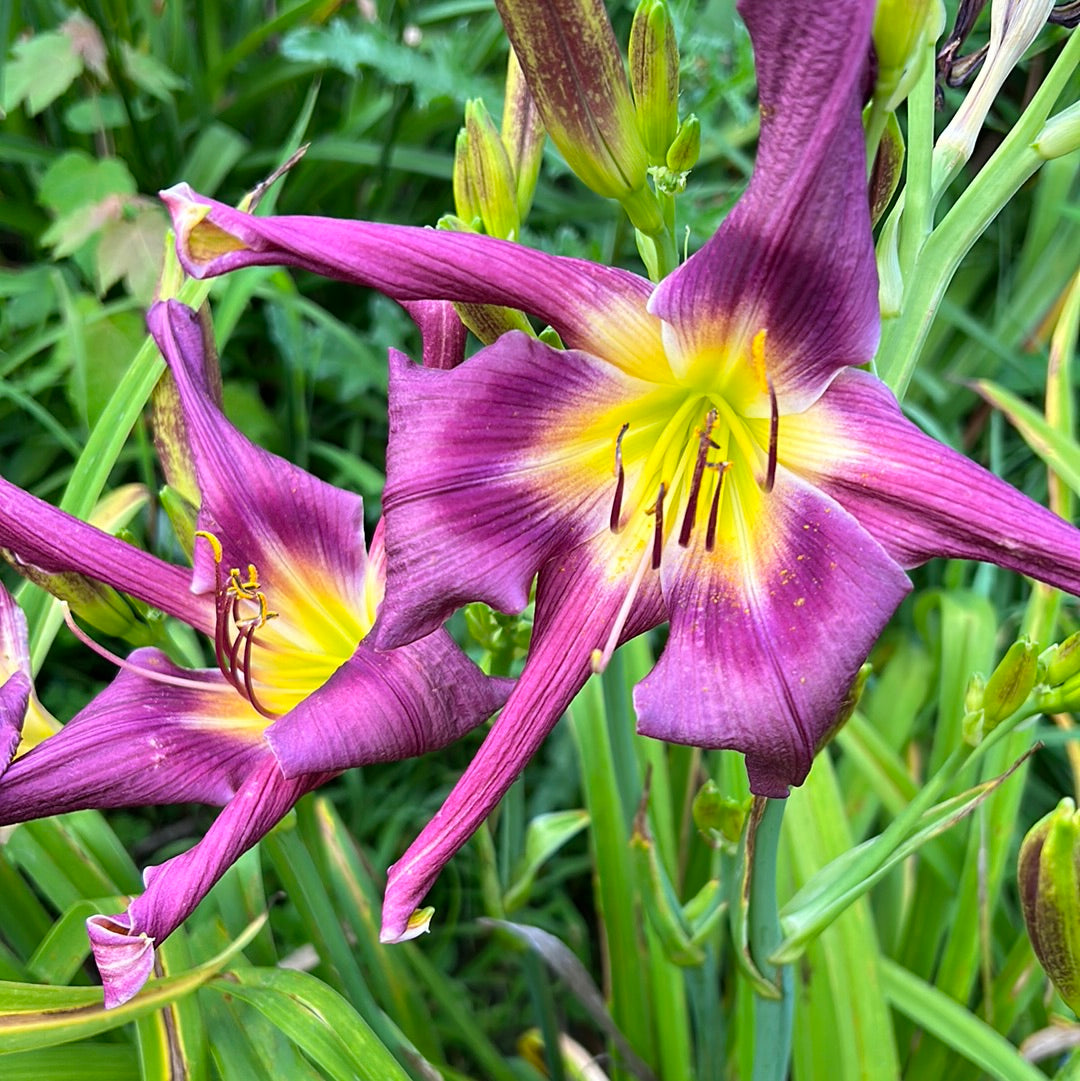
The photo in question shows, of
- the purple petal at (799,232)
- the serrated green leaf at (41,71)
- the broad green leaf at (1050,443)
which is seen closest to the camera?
the purple petal at (799,232)

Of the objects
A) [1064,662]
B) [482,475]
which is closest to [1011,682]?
[1064,662]

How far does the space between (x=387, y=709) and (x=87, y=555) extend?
0.73 feet

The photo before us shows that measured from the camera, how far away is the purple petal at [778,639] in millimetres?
522

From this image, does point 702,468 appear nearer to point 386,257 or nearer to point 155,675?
point 386,257

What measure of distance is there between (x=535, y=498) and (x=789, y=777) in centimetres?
21

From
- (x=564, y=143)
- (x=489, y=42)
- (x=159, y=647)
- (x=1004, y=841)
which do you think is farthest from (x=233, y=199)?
(x=1004, y=841)

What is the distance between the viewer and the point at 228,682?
2.28ft

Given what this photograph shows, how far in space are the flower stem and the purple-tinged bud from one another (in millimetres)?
467

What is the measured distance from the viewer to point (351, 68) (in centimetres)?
127

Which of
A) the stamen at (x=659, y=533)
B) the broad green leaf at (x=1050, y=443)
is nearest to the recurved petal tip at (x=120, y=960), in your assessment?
the stamen at (x=659, y=533)

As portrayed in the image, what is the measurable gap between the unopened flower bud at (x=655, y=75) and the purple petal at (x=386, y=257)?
0.38ft

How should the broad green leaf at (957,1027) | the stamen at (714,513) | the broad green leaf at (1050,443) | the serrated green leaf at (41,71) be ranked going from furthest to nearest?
1. the serrated green leaf at (41,71)
2. the broad green leaf at (1050,443)
3. the broad green leaf at (957,1027)
4. the stamen at (714,513)

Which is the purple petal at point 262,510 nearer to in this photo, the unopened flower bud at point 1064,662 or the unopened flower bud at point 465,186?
the unopened flower bud at point 465,186

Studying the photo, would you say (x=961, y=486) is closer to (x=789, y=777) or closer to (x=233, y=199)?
(x=789, y=777)
